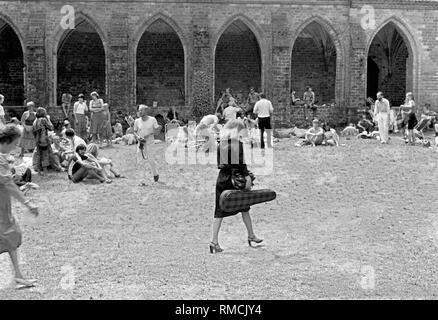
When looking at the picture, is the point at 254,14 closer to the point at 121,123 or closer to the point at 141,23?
the point at 141,23

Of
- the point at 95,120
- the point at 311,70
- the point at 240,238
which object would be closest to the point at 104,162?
the point at 95,120

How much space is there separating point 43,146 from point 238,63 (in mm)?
14998

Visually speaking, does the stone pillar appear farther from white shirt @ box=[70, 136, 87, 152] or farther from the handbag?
the handbag

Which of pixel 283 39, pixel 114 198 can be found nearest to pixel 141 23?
pixel 283 39

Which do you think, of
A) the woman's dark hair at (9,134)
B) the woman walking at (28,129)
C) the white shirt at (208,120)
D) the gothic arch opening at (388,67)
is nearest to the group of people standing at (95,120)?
the woman walking at (28,129)

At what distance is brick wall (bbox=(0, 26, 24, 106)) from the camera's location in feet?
86.1

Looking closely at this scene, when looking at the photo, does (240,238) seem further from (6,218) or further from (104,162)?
(104,162)

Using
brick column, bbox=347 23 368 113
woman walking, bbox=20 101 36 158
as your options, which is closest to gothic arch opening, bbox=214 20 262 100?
brick column, bbox=347 23 368 113

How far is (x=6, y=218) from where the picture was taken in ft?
21.6

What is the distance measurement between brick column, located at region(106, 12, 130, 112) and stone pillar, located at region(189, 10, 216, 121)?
244cm

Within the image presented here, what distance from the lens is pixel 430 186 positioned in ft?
42.3

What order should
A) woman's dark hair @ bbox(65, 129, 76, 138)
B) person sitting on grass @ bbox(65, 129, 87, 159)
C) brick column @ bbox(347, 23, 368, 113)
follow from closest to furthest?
person sitting on grass @ bbox(65, 129, 87, 159) → woman's dark hair @ bbox(65, 129, 76, 138) → brick column @ bbox(347, 23, 368, 113)

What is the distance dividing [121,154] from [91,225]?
23.5ft

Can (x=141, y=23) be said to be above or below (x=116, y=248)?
above
